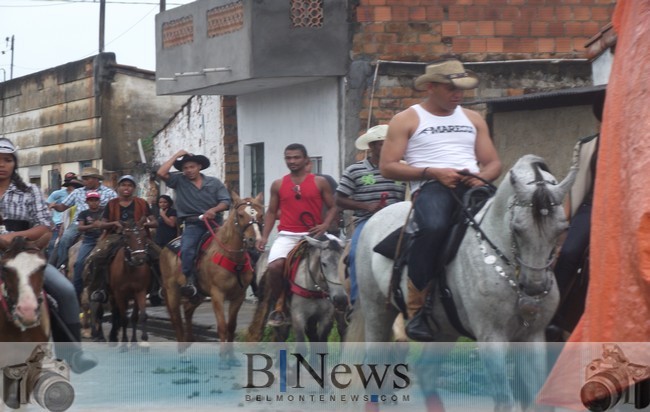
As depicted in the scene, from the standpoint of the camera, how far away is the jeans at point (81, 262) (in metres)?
16.3

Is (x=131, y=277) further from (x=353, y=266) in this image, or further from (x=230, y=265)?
(x=353, y=266)

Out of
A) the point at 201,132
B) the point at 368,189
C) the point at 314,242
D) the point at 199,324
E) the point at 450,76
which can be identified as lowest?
the point at 199,324

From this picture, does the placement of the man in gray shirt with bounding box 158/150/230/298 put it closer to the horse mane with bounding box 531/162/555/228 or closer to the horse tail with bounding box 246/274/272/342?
the horse tail with bounding box 246/274/272/342

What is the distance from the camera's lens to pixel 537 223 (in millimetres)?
7172

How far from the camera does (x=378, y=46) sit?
17.5 m

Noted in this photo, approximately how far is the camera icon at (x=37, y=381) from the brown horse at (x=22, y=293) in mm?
149

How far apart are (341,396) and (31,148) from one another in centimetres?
2912

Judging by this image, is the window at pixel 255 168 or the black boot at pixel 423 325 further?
the window at pixel 255 168

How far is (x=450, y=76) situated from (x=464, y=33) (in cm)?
953

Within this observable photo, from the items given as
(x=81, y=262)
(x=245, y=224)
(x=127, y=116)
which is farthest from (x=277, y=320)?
(x=127, y=116)

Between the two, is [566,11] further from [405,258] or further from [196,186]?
[405,258]

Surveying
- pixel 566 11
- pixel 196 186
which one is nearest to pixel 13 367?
pixel 196 186

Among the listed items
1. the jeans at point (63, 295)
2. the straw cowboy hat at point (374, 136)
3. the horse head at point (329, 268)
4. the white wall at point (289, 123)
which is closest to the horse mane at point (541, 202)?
the jeans at point (63, 295)

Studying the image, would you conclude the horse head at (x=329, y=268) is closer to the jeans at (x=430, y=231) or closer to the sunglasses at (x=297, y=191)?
the sunglasses at (x=297, y=191)
